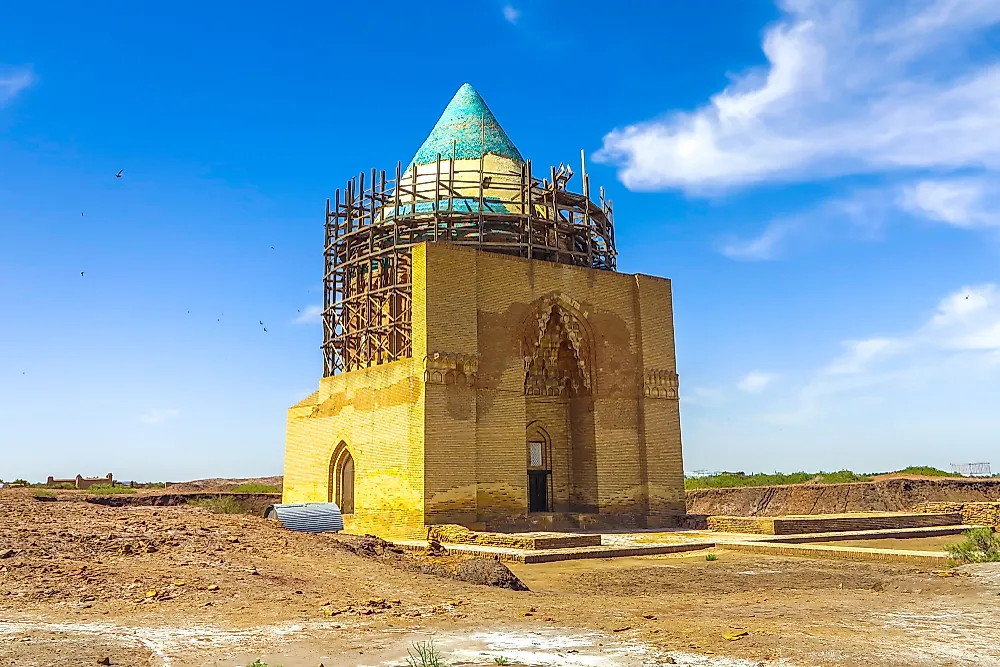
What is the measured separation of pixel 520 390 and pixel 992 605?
36.6ft

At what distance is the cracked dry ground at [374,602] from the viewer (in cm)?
559

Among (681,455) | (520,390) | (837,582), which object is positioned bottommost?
(837,582)

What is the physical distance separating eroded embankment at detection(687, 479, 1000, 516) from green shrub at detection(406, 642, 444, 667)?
23.9 m

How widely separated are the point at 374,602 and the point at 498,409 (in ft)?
31.9

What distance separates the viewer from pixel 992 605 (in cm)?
704

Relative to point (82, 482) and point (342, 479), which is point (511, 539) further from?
point (82, 482)

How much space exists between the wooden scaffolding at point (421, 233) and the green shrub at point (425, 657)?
12886 mm

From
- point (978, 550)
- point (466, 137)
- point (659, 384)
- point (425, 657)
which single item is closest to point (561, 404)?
point (659, 384)

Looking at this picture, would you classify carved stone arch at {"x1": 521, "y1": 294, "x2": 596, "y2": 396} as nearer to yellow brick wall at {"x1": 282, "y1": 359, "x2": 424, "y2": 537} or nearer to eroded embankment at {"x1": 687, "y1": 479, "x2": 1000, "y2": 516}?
yellow brick wall at {"x1": 282, "y1": 359, "x2": 424, "y2": 537}

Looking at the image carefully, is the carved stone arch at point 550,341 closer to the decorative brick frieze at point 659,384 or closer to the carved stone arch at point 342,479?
the decorative brick frieze at point 659,384

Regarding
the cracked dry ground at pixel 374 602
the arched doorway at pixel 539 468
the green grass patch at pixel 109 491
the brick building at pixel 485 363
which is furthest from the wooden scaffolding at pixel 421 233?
the green grass patch at pixel 109 491

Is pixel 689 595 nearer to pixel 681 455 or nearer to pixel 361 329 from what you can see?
pixel 681 455

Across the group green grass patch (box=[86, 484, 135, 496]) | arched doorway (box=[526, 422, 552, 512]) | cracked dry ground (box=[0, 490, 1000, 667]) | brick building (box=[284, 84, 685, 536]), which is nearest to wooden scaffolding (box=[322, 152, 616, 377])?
brick building (box=[284, 84, 685, 536])

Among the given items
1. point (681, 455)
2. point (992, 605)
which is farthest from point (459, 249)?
point (992, 605)
